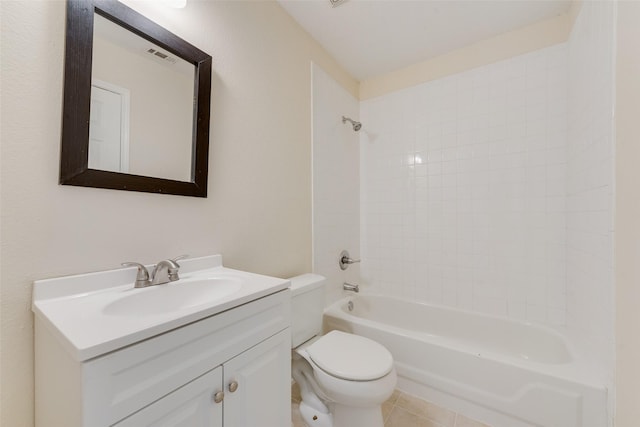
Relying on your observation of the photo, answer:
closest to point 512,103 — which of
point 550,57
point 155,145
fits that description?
point 550,57

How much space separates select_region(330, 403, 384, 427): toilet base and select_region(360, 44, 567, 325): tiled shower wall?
113cm

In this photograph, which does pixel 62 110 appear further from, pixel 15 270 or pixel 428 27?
pixel 428 27

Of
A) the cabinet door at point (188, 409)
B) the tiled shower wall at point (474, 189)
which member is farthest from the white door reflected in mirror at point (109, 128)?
the tiled shower wall at point (474, 189)

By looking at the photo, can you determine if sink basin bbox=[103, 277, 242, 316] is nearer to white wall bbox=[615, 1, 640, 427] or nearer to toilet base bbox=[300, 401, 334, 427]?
toilet base bbox=[300, 401, 334, 427]

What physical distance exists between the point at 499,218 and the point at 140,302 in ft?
7.08

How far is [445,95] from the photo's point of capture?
2.02m

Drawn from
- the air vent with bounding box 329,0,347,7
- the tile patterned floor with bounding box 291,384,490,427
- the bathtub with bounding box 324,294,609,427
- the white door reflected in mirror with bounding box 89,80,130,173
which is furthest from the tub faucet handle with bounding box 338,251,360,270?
the air vent with bounding box 329,0,347,7

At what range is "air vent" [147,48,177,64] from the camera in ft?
3.19

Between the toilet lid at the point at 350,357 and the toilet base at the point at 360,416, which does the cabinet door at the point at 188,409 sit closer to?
the toilet lid at the point at 350,357

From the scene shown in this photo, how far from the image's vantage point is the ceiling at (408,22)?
154cm

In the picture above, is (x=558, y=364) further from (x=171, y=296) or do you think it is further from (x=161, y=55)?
(x=161, y=55)

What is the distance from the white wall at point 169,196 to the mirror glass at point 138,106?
0.09m

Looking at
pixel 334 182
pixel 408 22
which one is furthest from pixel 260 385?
pixel 408 22

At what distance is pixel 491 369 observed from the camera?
4.27ft
